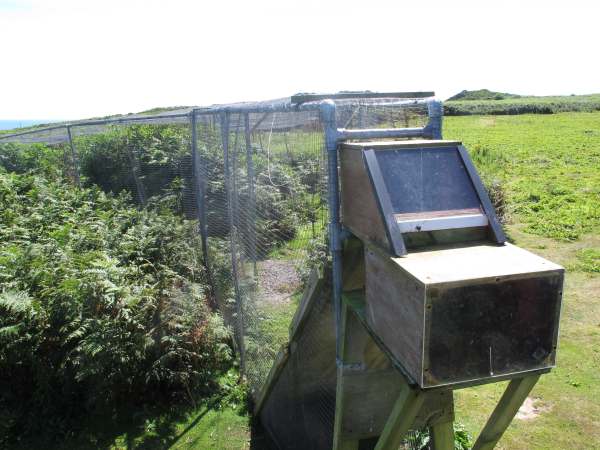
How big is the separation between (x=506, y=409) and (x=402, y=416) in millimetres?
453

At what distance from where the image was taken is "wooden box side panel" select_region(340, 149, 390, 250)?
2.00 meters

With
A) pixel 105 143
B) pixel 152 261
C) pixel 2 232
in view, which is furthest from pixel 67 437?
pixel 105 143

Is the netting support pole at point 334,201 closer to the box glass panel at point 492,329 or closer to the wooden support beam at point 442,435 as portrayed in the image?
the wooden support beam at point 442,435

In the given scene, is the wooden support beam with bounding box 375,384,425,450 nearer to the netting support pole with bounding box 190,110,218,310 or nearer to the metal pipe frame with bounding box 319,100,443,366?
the metal pipe frame with bounding box 319,100,443,366

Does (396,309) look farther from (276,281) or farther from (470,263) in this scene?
(276,281)

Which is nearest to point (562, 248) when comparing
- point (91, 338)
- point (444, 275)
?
point (91, 338)

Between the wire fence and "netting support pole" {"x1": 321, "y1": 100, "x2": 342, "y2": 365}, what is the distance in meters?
0.07

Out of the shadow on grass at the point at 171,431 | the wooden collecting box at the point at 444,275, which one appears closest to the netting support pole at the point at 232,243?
the shadow on grass at the point at 171,431

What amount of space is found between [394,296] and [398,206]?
1.27ft

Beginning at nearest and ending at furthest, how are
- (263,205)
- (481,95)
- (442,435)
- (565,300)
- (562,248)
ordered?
(442,435) < (263,205) < (565,300) < (562,248) < (481,95)

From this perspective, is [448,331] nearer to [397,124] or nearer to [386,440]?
[386,440]

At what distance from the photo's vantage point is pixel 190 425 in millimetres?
4605

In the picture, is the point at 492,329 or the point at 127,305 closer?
the point at 492,329

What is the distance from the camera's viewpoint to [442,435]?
2.71 metres
